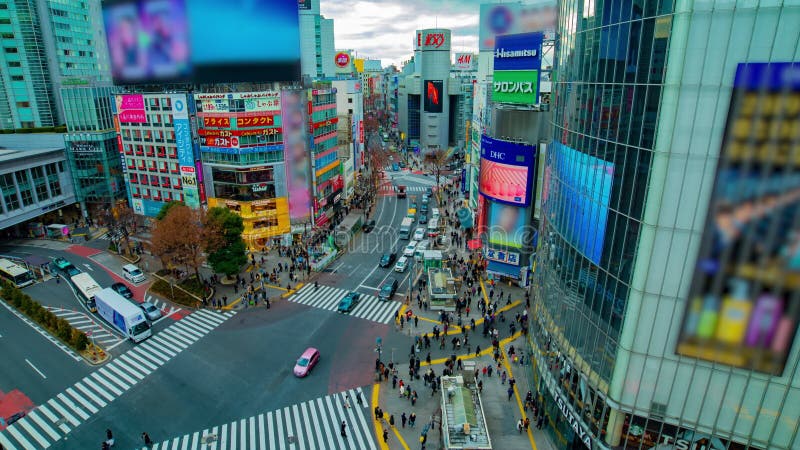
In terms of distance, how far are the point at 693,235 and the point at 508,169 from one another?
29.8 meters

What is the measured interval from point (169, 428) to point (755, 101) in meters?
35.3

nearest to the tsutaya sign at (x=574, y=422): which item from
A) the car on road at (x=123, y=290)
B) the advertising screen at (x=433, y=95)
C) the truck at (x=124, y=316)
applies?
the truck at (x=124, y=316)

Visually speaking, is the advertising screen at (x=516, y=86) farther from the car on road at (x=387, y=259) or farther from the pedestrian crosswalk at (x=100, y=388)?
the pedestrian crosswalk at (x=100, y=388)

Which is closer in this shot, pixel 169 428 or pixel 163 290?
pixel 169 428

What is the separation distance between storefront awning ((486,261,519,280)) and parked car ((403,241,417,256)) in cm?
1107

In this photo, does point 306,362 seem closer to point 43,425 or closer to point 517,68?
point 43,425

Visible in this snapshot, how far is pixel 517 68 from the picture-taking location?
45875mm

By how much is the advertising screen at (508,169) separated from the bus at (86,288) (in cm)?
4169

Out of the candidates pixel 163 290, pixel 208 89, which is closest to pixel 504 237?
pixel 163 290

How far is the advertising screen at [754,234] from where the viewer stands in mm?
15023

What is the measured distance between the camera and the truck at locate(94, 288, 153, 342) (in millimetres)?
37812

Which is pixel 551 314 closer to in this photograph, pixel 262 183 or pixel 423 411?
pixel 423 411

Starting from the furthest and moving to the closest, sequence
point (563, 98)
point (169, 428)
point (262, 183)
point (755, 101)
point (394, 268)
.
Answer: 1. point (262, 183)
2. point (394, 268)
3. point (169, 428)
4. point (563, 98)
5. point (755, 101)

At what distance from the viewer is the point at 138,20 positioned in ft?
188
